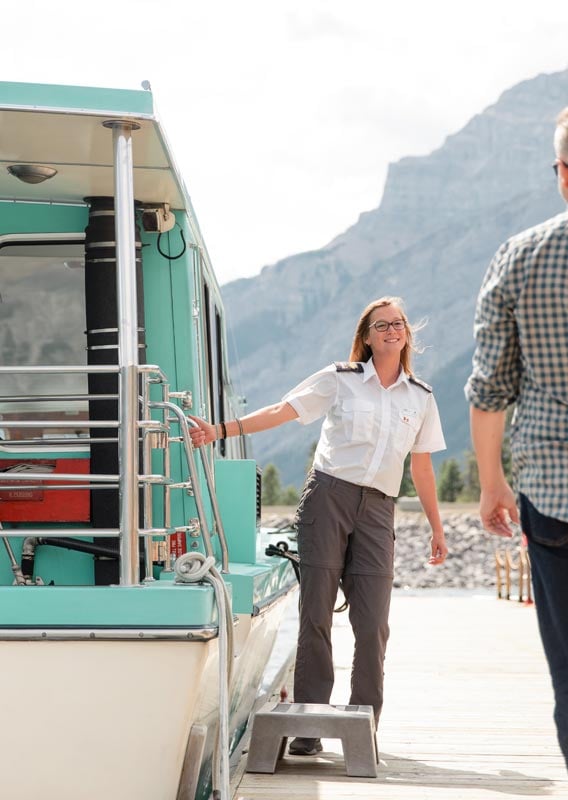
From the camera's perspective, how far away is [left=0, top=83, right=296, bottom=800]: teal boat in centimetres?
422

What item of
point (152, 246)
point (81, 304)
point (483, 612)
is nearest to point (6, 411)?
point (81, 304)

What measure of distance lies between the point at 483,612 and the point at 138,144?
1330 cm

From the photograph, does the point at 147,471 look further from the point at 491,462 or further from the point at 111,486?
the point at 491,462

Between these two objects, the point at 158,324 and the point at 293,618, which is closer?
the point at 158,324

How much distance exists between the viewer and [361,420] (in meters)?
5.55

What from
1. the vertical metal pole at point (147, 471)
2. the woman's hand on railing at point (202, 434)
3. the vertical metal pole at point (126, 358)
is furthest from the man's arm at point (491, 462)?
the woman's hand on railing at point (202, 434)

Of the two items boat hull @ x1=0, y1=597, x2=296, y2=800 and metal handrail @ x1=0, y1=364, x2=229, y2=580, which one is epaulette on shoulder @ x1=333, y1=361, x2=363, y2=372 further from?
boat hull @ x1=0, y1=597, x2=296, y2=800

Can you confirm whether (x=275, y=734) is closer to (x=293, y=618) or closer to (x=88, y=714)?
(x=88, y=714)

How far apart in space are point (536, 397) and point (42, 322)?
352 cm

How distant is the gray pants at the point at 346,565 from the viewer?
555cm

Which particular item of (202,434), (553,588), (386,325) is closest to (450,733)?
(386,325)

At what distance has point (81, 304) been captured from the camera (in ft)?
19.8

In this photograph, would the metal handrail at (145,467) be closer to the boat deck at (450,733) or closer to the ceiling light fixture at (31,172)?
the ceiling light fixture at (31,172)

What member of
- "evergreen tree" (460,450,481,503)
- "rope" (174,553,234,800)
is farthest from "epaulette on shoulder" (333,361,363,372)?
"evergreen tree" (460,450,481,503)
